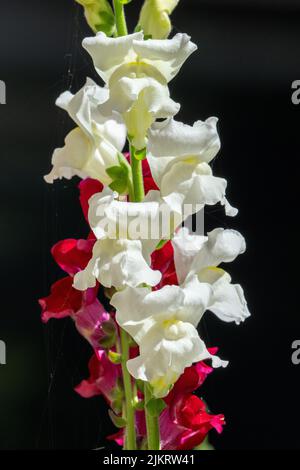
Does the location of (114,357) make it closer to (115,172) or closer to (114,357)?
(114,357)

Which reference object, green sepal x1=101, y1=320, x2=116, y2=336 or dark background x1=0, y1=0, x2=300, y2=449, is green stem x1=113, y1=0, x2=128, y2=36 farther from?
dark background x1=0, y1=0, x2=300, y2=449

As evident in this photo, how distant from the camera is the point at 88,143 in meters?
0.60

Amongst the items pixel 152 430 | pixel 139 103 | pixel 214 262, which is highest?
pixel 139 103

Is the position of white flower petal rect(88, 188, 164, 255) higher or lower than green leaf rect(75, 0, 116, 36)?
lower

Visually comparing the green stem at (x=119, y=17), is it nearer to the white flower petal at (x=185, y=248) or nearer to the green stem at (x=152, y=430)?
the white flower petal at (x=185, y=248)

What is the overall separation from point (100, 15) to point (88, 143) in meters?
0.11

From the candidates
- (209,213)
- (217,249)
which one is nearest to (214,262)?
(217,249)

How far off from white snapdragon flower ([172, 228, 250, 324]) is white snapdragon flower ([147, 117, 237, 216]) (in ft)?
0.11

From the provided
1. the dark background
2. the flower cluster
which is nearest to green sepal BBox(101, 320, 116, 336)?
the flower cluster

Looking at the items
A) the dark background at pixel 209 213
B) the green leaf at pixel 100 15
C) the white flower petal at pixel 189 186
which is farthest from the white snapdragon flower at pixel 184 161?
the dark background at pixel 209 213

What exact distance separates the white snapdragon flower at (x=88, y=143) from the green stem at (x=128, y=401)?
0.13m

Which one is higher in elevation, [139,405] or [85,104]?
[85,104]

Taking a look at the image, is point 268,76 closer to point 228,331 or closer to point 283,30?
point 283,30

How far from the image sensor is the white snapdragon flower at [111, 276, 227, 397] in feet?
1.79
